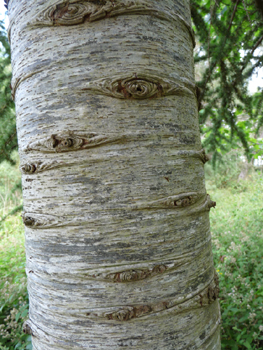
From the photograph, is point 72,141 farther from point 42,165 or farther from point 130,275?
point 130,275

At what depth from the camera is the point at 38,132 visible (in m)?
0.89

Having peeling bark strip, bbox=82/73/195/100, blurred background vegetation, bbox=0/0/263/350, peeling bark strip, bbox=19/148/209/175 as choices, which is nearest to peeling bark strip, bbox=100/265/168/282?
peeling bark strip, bbox=19/148/209/175

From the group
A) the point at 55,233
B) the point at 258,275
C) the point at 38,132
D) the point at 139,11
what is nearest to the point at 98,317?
the point at 55,233

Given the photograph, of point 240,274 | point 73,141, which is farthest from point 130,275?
point 240,274

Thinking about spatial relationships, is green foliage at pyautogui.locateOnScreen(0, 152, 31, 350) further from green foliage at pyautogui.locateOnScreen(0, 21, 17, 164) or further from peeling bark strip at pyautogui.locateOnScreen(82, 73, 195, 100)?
peeling bark strip at pyautogui.locateOnScreen(82, 73, 195, 100)

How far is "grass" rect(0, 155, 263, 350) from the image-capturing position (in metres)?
2.13

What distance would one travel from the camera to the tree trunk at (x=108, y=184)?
0.81m

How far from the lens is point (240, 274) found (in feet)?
9.92

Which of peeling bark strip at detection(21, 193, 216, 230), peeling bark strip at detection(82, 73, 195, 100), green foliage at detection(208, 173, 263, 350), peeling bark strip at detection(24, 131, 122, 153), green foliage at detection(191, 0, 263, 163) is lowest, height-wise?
green foliage at detection(208, 173, 263, 350)

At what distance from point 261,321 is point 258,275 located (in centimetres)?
79

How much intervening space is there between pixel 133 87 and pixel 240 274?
302 cm

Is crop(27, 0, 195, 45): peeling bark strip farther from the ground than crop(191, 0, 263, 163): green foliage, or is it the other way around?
crop(191, 0, 263, 163): green foliage

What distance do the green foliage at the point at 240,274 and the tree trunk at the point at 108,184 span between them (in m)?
1.49

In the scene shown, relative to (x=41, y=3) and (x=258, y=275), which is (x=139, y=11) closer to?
(x=41, y=3)
